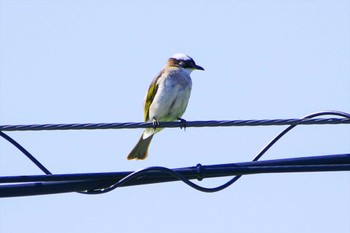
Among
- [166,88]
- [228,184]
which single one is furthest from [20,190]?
[166,88]

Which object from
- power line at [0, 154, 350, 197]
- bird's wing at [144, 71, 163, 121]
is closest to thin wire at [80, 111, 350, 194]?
power line at [0, 154, 350, 197]

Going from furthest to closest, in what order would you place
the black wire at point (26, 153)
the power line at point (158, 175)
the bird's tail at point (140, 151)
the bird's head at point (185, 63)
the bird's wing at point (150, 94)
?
the bird's head at point (185, 63)
the bird's tail at point (140, 151)
the bird's wing at point (150, 94)
the black wire at point (26, 153)
the power line at point (158, 175)

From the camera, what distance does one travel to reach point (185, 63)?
37.3 ft

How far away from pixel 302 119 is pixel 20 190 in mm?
2180

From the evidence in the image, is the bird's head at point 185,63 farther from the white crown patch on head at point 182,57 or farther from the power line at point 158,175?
the power line at point 158,175

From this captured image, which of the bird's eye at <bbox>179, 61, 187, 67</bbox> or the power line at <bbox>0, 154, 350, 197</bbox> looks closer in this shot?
the power line at <bbox>0, 154, 350, 197</bbox>

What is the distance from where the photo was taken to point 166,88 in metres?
10.6

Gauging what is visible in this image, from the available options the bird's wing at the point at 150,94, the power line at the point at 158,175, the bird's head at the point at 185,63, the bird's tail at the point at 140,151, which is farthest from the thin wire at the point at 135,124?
the bird's head at the point at 185,63

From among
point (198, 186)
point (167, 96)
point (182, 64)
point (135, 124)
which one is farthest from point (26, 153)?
point (182, 64)

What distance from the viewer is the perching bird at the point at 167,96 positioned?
1055 centimetres

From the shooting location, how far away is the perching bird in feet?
34.6

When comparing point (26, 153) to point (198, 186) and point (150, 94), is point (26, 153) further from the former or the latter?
point (150, 94)

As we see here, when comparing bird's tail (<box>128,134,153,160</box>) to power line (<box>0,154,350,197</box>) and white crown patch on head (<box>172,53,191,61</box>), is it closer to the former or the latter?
white crown patch on head (<box>172,53,191,61</box>)

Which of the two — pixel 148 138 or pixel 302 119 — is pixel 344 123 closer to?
pixel 302 119
